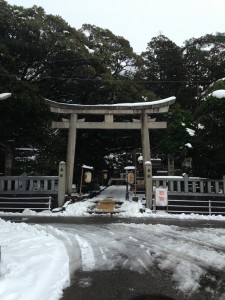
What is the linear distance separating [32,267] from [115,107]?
11828 millimetres

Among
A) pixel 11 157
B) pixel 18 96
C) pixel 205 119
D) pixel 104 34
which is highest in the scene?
pixel 104 34

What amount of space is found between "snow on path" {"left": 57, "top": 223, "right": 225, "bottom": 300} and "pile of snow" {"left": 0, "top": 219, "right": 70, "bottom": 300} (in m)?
0.76

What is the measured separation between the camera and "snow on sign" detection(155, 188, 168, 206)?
13.3 meters

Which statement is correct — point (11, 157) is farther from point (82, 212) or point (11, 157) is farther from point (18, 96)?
point (82, 212)

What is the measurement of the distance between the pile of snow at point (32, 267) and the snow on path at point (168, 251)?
761mm

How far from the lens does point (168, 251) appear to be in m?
6.79

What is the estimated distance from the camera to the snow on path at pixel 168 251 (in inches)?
200

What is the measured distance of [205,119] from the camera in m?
14.7

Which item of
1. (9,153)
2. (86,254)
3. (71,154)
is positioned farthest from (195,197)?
(9,153)

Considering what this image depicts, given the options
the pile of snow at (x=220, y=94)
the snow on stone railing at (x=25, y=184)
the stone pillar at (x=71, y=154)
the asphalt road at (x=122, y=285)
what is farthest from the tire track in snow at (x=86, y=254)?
the pile of snow at (x=220, y=94)

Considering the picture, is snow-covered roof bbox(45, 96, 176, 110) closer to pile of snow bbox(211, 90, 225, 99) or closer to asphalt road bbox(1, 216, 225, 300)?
pile of snow bbox(211, 90, 225, 99)

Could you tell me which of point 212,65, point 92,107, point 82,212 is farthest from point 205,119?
point 212,65

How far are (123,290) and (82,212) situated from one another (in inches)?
355

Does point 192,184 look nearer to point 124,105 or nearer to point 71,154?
point 124,105
